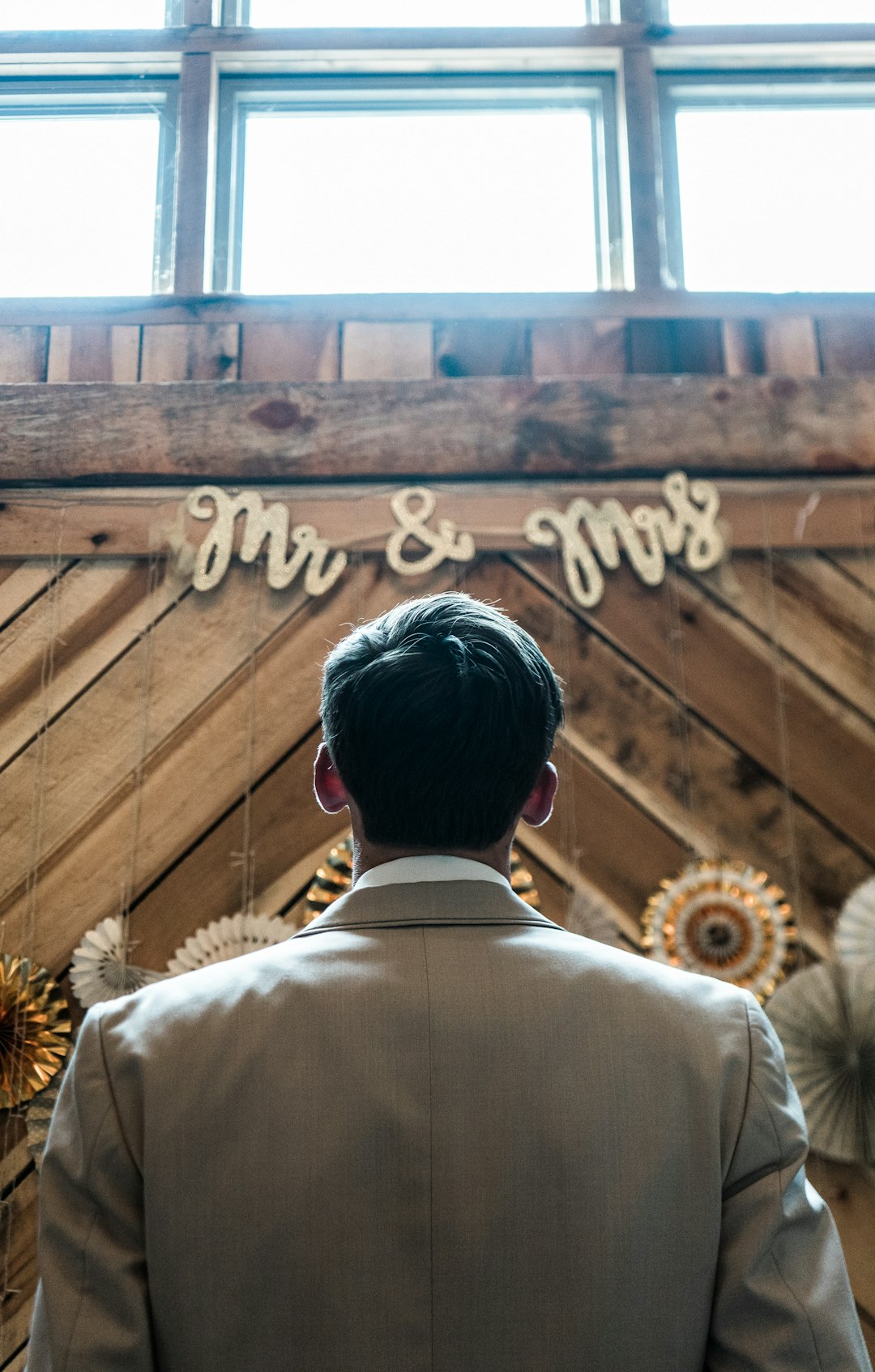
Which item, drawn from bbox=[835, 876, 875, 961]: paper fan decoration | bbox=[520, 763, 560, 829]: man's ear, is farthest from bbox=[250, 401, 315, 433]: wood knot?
bbox=[520, 763, 560, 829]: man's ear

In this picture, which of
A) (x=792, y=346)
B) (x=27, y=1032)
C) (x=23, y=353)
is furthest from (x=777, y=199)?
(x=27, y=1032)

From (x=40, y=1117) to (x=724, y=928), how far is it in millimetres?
1409

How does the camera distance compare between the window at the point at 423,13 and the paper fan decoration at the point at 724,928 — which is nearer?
the paper fan decoration at the point at 724,928

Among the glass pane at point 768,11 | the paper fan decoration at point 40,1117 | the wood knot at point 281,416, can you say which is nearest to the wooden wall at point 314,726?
the wood knot at point 281,416

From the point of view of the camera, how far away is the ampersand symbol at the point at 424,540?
2.48m

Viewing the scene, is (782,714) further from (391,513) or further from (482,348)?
(482,348)

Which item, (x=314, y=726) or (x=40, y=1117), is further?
(x=314, y=726)

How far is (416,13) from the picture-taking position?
2922 millimetres

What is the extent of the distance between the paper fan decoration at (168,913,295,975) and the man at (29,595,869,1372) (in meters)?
1.39

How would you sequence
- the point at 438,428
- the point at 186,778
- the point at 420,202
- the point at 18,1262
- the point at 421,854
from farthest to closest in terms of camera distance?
the point at 420,202, the point at 438,428, the point at 186,778, the point at 18,1262, the point at 421,854

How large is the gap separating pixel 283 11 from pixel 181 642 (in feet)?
5.49

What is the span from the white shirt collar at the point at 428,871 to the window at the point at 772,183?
7.05 ft

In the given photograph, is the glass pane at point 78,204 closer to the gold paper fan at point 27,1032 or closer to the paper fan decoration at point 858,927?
the gold paper fan at point 27,1032

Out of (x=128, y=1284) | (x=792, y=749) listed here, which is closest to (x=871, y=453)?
(x=792, y=749)
